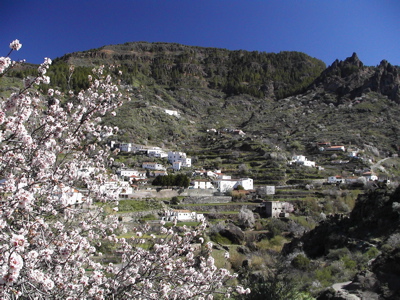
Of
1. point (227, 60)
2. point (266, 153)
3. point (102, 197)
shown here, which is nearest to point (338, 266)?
point (102, 197)

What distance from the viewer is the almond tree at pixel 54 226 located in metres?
3.04

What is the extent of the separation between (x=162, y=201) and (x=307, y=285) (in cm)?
2711

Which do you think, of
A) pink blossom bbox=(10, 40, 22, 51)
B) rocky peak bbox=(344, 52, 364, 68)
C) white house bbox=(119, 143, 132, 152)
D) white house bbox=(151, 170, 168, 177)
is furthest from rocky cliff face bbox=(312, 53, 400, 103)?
pink blossom bbox=(10, 40, 22, 51)

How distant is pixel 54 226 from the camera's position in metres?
5.07

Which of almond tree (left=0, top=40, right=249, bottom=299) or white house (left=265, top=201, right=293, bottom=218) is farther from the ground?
almond tree (left=0, top=40, right=249, bottom=299)

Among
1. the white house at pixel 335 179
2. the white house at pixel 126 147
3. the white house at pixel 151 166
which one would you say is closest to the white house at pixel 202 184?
the white house at pixel 151 166

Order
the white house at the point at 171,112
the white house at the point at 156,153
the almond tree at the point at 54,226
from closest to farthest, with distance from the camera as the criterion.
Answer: the almond tree at the point at 54,226, the white house at the point at 156,153, the white house at the point at 171,112

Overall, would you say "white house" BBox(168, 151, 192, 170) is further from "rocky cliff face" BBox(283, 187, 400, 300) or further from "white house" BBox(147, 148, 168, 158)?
"rocky cliff face" BBox(283, 187, 400, 300)

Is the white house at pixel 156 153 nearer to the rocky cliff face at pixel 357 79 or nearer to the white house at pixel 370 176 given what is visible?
the white house at pixel 370 176

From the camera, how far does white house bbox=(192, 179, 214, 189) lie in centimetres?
4622

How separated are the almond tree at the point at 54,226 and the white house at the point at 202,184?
39.3 metres

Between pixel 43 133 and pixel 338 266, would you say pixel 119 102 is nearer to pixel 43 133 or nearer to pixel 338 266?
pixel 43 133

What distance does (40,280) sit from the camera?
275 cm

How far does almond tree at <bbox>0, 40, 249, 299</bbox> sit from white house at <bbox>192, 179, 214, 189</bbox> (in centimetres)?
3928
